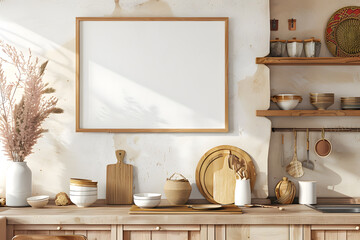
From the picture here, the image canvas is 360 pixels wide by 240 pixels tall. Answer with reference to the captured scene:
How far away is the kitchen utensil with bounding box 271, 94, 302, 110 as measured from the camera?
298 cm

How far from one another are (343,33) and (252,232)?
1.66 m

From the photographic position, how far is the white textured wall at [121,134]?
10.1ft

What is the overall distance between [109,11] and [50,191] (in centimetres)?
140

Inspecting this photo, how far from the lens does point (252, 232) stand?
2.61 metres

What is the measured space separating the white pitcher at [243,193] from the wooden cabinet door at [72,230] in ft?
2.89

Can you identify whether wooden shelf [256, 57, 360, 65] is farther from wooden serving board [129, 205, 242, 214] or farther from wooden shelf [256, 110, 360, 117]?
wooden serving board [129, 205, 242, 214]

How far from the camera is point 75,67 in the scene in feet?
10.2

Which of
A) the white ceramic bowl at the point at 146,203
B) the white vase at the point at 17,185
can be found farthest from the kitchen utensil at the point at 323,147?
the white vase at the point at 17,185

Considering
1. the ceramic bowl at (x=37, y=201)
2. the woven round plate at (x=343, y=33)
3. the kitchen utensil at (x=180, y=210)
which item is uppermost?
the woven round plate at (x=343, y=33)

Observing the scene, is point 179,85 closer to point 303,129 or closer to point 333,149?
point 303,129

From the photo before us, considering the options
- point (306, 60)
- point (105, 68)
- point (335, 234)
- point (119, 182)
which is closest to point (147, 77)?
point (105, 68)

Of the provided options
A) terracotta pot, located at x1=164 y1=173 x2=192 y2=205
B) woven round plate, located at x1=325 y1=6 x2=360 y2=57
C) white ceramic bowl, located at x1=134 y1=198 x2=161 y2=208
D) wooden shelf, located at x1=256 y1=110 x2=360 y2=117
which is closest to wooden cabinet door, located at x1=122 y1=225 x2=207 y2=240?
white ceramic bowl, located at x1=134 y1=198 x2=161 y2=208

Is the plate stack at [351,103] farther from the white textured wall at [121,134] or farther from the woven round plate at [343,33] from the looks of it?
the white textured wall at [121,134]

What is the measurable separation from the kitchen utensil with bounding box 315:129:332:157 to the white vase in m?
2.10
